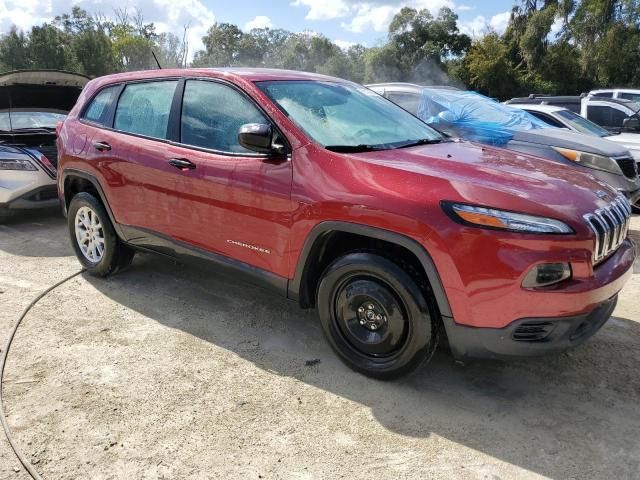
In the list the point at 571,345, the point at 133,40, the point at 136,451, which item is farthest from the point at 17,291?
the point at 133,40

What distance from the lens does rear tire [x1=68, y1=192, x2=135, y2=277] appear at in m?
4.48

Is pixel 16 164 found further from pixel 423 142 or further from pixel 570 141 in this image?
pixel 570 141

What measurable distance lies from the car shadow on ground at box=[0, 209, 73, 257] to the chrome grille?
191 inches

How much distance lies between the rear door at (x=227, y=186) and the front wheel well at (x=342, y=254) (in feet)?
0.56

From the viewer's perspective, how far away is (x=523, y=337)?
261cm

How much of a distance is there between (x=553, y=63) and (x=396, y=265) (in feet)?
117

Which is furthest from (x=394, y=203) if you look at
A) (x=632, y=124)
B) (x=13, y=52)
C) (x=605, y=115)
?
(x=13, y=52)

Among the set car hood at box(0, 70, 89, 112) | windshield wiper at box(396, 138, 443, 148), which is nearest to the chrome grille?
windshield wiper at box(396, 138, 443, 148)

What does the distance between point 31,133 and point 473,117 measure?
5.79 metres

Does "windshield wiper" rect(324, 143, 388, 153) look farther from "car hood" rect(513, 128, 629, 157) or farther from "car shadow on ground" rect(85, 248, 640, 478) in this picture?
"car hood" rect(513, 128, 629, 157)

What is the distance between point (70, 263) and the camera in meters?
5.22

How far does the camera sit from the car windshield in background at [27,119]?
7223 mm

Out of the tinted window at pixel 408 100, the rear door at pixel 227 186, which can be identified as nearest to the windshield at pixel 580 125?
the tinted window at pixel 408 100

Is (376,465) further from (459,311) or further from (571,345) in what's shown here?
(571,345)
